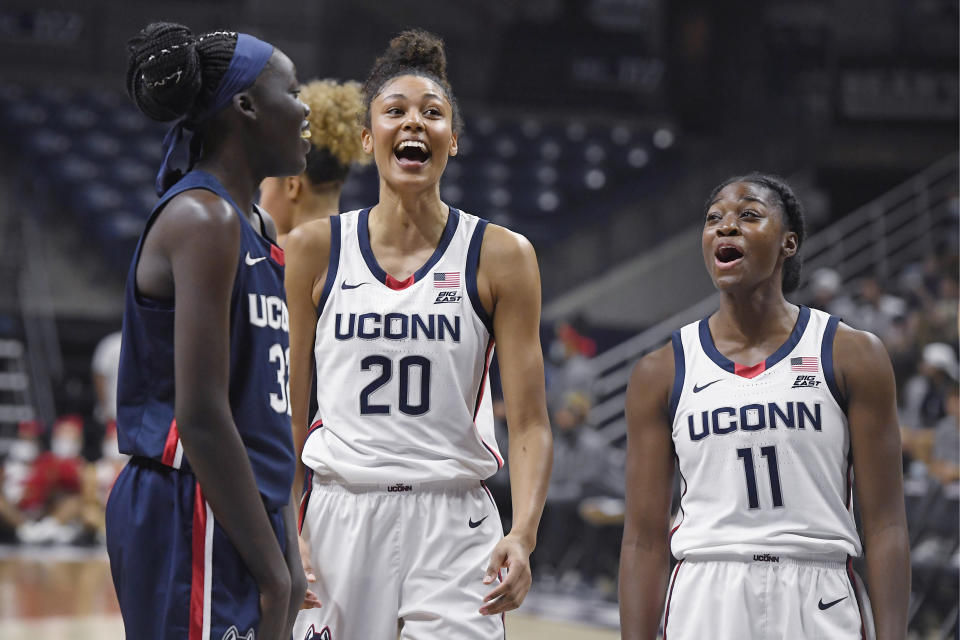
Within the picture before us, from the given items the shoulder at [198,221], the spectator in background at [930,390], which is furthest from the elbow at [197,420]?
the spectator in background at [930,390]

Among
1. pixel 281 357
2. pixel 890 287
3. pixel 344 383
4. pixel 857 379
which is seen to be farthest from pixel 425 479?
pixel 890 287

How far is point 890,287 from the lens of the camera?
13.7 metres

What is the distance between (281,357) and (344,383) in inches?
27.6

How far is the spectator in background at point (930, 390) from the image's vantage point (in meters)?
8.40

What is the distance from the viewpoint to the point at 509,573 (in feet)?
8.79

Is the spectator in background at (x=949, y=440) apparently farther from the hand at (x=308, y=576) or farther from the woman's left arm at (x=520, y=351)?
the hand at (x=308, y=576)

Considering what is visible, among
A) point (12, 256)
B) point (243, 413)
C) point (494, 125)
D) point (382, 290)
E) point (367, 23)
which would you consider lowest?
point (243, 413)

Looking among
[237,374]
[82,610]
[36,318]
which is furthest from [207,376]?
[36,318]

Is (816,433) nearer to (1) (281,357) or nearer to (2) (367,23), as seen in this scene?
(1) (281,357)

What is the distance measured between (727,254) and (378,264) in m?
0.82

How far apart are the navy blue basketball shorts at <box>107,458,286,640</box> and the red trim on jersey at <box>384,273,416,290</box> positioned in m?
0.96

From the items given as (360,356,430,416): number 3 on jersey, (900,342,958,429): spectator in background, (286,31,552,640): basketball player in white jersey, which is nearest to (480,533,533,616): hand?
(286,31,552,640): basketball player in white jersey

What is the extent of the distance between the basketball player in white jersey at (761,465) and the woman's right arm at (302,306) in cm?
77

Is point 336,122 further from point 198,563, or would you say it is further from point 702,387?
point 198,563
